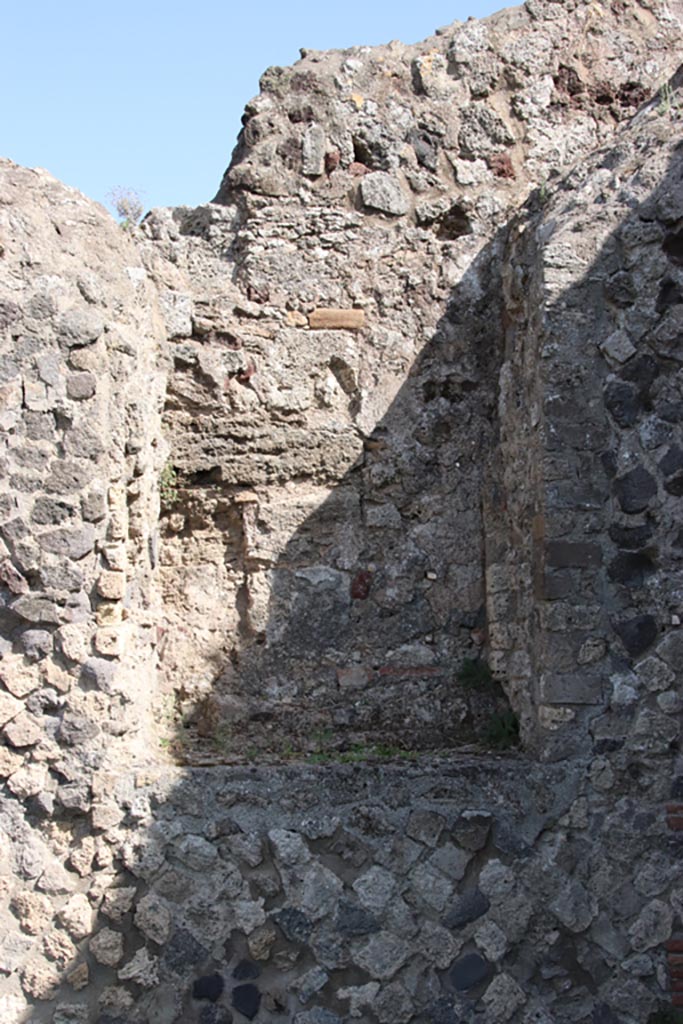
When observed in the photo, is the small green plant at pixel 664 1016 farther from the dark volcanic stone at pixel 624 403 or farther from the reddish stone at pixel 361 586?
the dark volcanic stone at pixel 624 403

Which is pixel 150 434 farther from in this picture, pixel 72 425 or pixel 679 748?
pixel 679 748

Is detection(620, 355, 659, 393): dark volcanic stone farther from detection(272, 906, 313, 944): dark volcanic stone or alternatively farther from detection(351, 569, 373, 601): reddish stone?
detection(272, 906, 313, 944): dark volcanic stone

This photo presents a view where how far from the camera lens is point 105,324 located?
12.5 ft

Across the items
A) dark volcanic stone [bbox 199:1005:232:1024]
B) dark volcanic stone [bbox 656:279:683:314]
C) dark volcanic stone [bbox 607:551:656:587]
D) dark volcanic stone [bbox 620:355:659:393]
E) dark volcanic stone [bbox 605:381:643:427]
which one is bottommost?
dark volcanic stone [bbox 199:1005:232:1024]

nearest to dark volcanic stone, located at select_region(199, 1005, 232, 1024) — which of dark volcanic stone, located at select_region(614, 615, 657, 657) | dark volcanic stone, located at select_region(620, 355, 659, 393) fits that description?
dark volcanic stone, located at select_region(614, 615, 657, 657)

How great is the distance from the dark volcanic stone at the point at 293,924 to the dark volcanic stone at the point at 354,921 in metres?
0.10

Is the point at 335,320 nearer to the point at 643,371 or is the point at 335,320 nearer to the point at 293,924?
Answer: the point at 643,371

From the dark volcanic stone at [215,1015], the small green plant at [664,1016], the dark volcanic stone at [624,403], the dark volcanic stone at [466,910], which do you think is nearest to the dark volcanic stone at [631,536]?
the dark volcanic stone at [624,403]

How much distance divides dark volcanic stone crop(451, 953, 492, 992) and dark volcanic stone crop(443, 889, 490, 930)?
0.11 meters

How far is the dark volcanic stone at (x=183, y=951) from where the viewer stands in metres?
3.46

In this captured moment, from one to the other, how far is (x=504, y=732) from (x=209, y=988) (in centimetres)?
135

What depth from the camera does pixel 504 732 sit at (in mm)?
3979

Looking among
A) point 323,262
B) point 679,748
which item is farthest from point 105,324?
point 679,748

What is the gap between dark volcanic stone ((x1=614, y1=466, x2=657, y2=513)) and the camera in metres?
3.68
